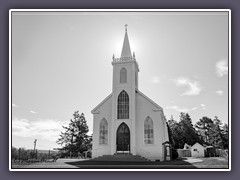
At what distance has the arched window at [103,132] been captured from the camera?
13.8 metres

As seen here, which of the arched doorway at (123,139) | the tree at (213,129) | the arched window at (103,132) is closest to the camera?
the tree at (213,129)

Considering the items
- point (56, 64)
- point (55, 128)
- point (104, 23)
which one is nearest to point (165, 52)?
point (104, 23)

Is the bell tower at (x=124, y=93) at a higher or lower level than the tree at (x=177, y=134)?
higher

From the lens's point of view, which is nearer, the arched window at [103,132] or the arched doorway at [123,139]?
the arched doorway at [123,139]

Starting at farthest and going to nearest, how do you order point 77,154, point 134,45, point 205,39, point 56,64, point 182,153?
point 182,153, point 77,154, point 134,45, point 56,64, point 205,39

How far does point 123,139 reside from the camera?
13.6m

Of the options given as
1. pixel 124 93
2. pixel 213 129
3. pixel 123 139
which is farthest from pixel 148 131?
pixel 213 129

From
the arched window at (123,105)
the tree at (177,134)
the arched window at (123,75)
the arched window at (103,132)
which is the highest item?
the arched window at (123,75)

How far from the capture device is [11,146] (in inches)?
298

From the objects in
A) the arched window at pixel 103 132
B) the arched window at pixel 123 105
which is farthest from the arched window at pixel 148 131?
the arched window at pixel 103 132

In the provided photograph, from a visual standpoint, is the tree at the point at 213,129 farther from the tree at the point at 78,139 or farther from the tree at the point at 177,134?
the tree at the point at 78,139

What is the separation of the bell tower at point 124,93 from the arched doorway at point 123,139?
13cm

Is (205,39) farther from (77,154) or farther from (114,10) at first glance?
(77,154)
